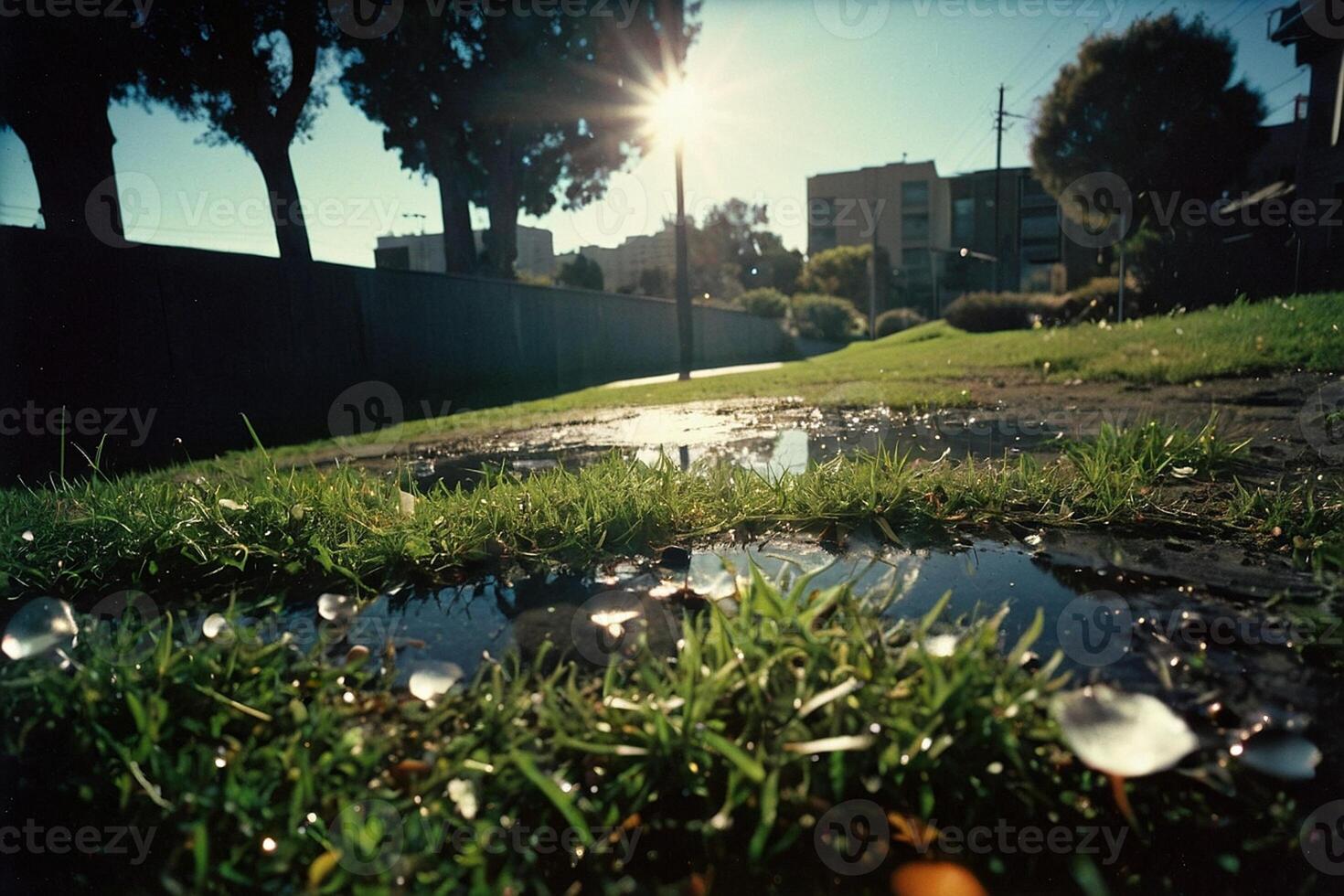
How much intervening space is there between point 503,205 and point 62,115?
1115 cm

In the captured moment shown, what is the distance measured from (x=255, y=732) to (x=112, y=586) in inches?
46.2

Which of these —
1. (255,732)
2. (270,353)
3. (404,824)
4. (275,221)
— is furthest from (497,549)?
(275,221)

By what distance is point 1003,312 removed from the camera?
2298 cm

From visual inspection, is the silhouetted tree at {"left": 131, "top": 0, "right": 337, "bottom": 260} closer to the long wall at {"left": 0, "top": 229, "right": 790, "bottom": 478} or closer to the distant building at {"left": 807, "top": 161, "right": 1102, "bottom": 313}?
the long wall at {"left": 0, "top": 229, "right": 790, "bottom": 478}

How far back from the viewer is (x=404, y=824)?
38.7 inches

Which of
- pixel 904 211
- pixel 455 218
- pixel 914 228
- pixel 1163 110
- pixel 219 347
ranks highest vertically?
pixel 904 211

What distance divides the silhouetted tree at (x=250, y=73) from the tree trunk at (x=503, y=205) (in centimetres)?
564

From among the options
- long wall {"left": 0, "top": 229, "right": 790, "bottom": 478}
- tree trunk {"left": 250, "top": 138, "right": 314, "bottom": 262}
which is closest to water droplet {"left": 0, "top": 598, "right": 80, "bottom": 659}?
long wall {"left": 0, "top": 229, "right": 790, "bottom": 478}

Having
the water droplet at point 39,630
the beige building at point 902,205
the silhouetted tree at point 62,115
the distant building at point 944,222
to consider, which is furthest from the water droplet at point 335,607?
the beige building at point 902,205

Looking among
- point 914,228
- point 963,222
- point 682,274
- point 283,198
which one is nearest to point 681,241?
point 682,274

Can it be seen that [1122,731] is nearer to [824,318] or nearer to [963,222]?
[824,318]

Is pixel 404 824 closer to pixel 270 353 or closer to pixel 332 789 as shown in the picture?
pixel 332 789

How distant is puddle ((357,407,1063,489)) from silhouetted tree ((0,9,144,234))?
6037 millimetres

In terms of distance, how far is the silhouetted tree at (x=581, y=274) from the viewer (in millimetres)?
34375
